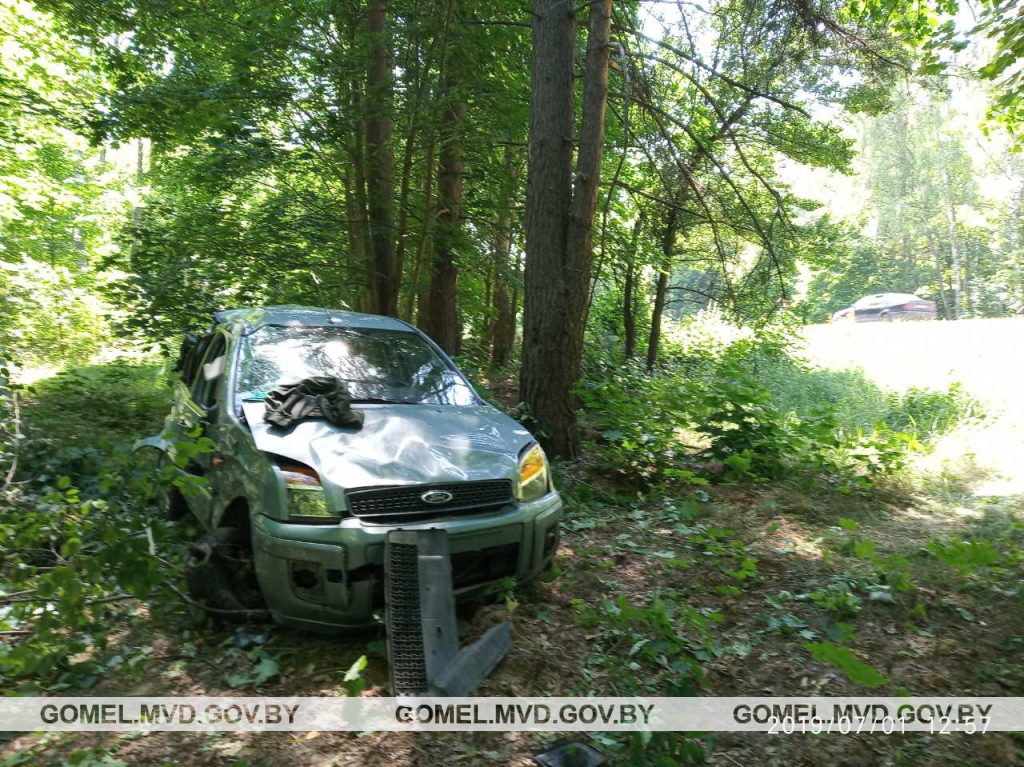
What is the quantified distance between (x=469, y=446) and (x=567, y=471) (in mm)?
3097

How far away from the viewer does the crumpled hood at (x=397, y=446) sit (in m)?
3.53

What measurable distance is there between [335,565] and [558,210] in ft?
16.5

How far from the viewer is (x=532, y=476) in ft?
13.5

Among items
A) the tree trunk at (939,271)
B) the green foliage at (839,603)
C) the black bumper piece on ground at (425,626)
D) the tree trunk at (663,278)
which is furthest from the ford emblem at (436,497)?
the tree trunk at (939,271)

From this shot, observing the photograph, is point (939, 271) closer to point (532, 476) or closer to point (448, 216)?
point (448, 216)

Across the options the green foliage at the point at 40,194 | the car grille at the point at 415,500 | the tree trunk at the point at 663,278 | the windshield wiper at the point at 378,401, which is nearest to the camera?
the car grille at the point at 415,500

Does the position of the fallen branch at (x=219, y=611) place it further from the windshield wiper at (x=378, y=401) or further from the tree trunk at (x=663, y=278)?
the tree trunk at (x=663, y=278)

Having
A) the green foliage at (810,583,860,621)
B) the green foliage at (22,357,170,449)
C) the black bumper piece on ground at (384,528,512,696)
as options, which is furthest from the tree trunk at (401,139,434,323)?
the green foliage at (810,583,860,621)

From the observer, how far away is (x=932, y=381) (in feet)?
39.1

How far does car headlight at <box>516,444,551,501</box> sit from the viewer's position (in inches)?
157

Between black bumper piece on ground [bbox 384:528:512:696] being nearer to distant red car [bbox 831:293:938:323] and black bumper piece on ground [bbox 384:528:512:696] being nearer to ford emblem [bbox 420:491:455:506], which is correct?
ford emblem [bbox 420:491:455:506]

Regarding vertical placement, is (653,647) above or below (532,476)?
below

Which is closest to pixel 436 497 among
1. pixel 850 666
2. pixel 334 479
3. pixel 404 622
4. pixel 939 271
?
pixel 334 479

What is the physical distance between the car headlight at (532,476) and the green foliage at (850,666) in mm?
1729
